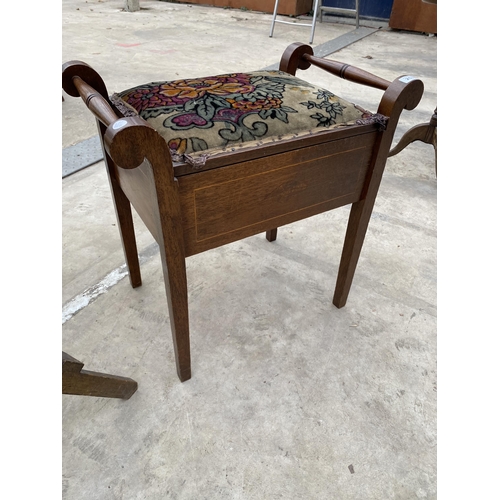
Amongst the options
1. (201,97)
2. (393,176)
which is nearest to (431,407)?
(201,97)

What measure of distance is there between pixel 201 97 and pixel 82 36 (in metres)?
4.04

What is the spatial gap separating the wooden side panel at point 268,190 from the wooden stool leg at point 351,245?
0.26 feet

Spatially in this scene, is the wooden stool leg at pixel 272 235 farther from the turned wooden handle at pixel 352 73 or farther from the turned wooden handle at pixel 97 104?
the turned wooden handle at pixel 97 104

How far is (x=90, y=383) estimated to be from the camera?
81cm

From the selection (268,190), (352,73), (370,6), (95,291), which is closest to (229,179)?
(268,190)

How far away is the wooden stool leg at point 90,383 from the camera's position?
0.75m

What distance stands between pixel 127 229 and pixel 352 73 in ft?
2.46

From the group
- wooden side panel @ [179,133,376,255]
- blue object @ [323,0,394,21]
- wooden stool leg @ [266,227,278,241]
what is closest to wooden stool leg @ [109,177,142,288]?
wooden side panel @ [179,133,376,255]

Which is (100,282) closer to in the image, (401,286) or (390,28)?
(401,286)

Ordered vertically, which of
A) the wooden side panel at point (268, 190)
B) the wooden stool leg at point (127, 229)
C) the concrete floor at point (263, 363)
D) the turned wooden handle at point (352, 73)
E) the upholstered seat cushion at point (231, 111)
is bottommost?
the concrete floor at point (263, 363)

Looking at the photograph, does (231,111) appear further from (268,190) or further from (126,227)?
(126,227)

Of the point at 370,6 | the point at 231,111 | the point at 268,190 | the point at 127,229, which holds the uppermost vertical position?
the point at 370,6

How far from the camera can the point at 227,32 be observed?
4.46m

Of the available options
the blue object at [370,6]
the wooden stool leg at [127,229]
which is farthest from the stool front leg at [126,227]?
the blue object at [370,6]
